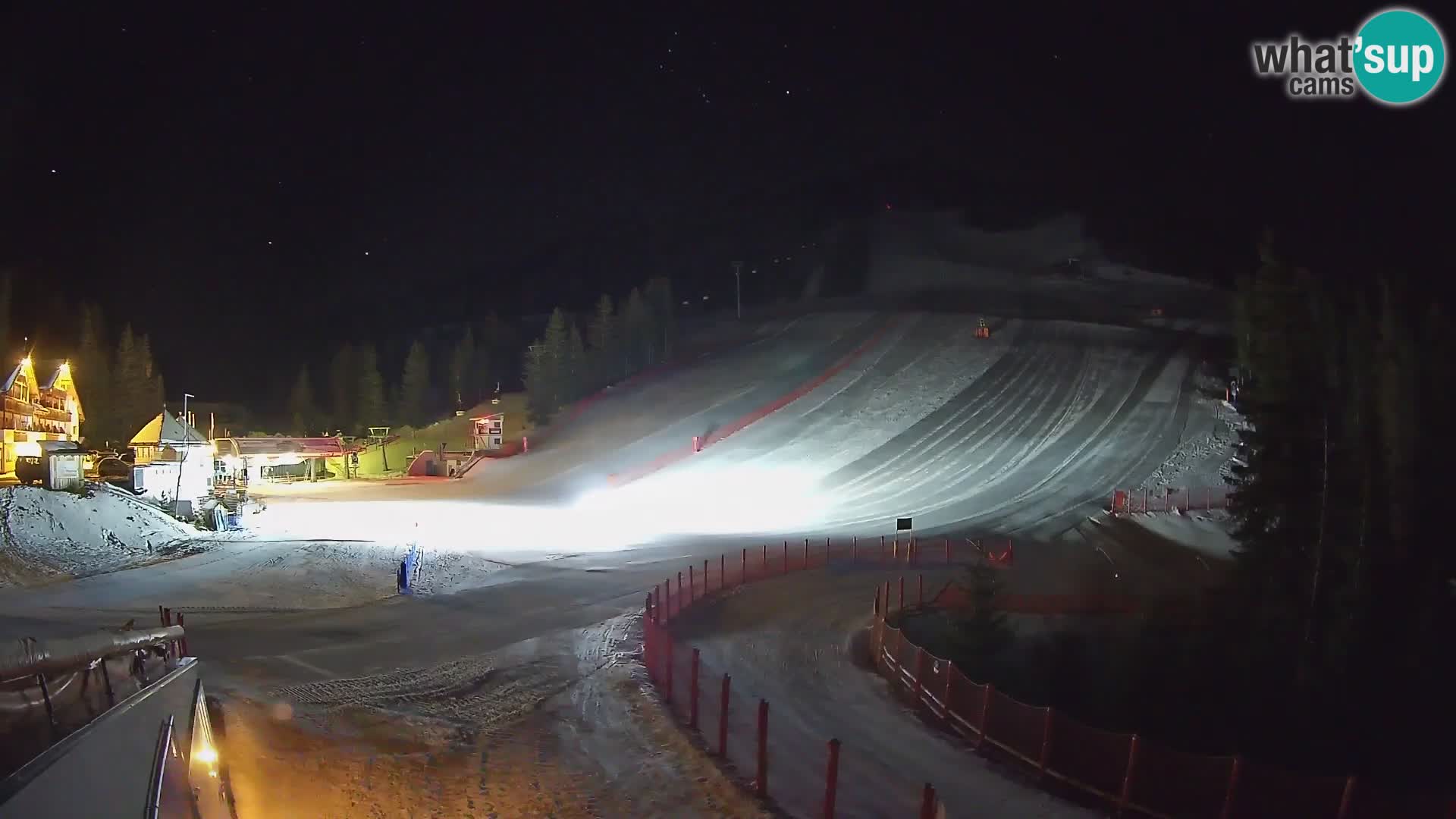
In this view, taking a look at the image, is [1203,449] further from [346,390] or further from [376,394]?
[346,390]

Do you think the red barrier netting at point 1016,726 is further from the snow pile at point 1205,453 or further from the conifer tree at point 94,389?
the conifer tree at point 94,389

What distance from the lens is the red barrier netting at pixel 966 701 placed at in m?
11.8

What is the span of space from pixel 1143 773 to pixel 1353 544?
55.3 feet

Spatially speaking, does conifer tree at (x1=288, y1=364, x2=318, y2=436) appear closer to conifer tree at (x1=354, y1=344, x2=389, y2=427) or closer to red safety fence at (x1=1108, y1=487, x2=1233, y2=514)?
conifer tree at (x1=354, y1=344, x2=389, y2=427)

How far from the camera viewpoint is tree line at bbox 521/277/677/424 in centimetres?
7375

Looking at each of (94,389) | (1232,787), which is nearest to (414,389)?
(94,389)

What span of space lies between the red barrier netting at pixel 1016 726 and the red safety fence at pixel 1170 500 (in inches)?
985

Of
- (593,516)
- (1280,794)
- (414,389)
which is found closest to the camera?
(1280,794)

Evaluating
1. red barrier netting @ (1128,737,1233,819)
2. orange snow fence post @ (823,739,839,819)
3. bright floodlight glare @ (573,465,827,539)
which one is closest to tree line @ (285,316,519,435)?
bright floodlight glare @ (573,465,827,539)

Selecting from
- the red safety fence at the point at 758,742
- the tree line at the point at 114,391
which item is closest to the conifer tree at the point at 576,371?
the tree line at the point at 114,391

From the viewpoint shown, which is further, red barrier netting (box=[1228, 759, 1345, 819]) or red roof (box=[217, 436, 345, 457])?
red roof (box=[217, 436, 345, 457])

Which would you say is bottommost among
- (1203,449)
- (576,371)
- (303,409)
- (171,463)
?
(171,463)

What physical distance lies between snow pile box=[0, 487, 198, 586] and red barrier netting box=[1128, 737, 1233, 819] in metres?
23.4

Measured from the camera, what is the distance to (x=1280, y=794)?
8.61 m
